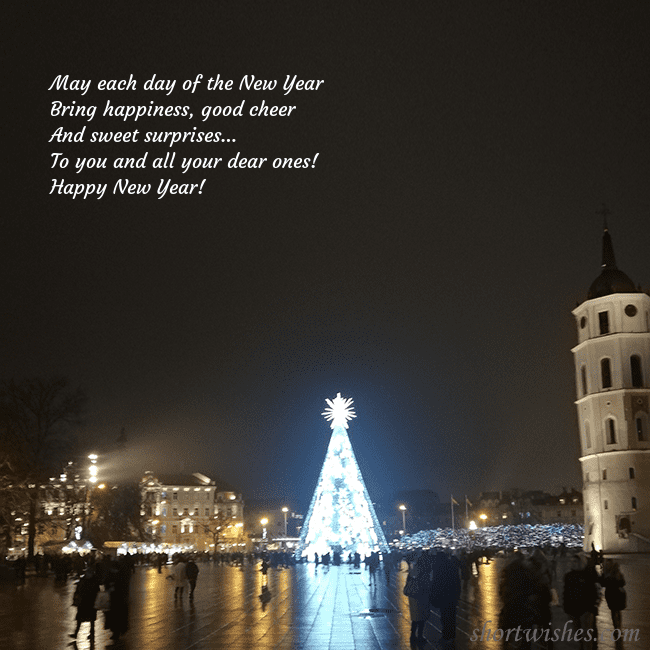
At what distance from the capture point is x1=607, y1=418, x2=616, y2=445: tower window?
68.1m

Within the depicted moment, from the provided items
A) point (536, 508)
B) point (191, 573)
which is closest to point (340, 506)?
point (191, 573)

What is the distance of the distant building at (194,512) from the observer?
122625 millimetres

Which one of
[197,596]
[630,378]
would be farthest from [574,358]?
[197,596]

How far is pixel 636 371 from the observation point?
69375 millimetres

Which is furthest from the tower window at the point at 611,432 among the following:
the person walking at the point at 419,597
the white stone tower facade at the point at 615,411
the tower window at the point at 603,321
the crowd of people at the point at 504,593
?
the person walking at the point at 419,597

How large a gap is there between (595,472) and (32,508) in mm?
→ 44335

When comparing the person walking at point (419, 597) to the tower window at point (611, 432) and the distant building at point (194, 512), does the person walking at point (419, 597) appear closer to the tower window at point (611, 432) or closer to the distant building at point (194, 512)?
the tower window at point (611, 432)

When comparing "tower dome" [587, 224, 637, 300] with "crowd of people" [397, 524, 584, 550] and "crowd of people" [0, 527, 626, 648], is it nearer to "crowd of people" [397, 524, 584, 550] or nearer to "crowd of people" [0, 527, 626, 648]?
"crowd of people" [397, 524, 584, 550]

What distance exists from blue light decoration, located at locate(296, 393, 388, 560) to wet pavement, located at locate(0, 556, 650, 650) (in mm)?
16323

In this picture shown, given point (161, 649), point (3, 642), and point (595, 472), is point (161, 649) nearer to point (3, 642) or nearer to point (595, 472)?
point (3, 642)

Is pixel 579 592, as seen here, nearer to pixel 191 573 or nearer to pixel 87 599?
pixel 87 599

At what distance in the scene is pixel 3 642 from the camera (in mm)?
15750

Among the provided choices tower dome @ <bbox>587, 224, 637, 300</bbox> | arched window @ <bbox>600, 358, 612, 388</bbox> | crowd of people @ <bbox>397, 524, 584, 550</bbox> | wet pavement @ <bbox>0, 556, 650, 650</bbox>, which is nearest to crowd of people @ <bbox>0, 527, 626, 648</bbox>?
wet pavement @ <bbox>0, 556, 650, 650</bbox>

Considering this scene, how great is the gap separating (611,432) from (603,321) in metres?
9.27
